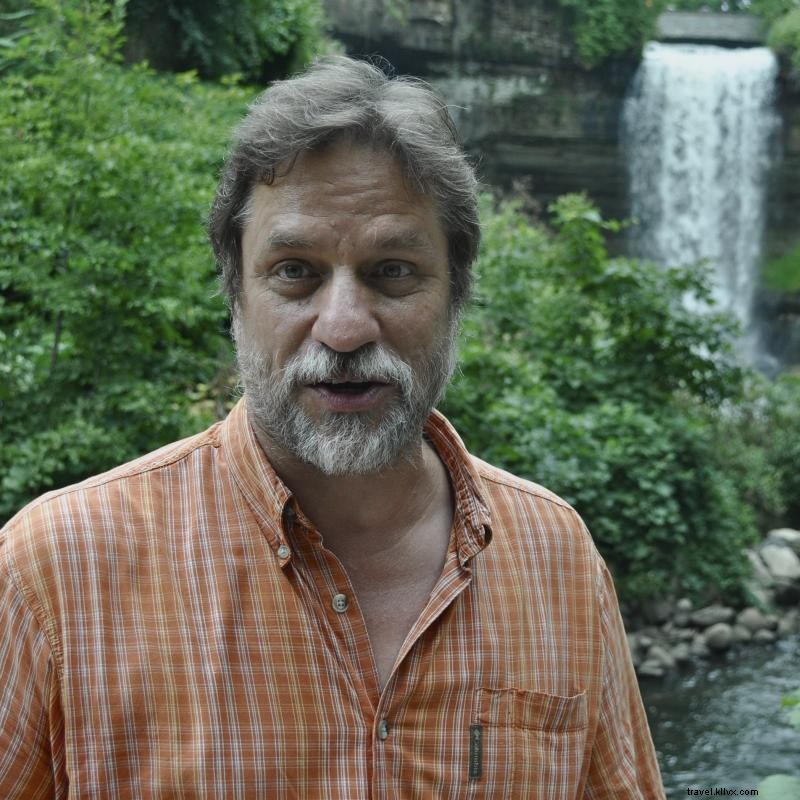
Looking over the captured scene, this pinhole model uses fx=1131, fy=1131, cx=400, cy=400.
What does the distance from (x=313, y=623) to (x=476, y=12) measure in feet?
67.1

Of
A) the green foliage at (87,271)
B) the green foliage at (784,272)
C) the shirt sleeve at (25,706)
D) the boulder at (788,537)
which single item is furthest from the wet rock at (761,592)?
the green foliage at (784,272)

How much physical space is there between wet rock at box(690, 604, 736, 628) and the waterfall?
1253 centimetres

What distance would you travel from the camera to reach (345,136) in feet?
5.62

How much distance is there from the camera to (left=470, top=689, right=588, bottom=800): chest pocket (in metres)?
1.63

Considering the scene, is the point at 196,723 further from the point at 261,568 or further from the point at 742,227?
the point at 742,227

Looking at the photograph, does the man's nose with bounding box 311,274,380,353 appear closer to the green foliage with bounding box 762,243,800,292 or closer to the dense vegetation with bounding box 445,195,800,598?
the dense vegetation with bounding box 445,195,800,598

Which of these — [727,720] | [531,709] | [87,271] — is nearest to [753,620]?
[727,720]

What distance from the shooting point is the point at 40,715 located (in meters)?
1.46

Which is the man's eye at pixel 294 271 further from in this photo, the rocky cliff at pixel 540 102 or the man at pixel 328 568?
the rocky cliff at pixel 540 102

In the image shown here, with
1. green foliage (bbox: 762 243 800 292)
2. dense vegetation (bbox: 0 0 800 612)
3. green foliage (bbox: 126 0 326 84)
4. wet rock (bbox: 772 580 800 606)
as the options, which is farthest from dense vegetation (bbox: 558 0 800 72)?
wet rock (bbox: 772 580 800 606)

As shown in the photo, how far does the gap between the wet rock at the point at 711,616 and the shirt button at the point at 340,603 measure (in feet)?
25.7

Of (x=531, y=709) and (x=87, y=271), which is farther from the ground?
(x=531, y=709)

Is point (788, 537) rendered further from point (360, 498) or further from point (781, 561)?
point (360, 498)

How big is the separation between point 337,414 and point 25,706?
60cm
